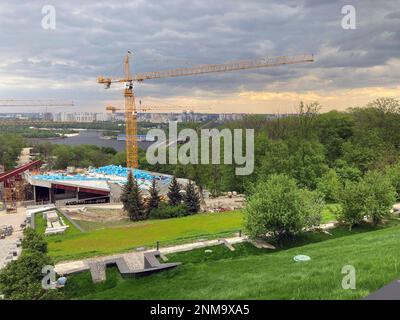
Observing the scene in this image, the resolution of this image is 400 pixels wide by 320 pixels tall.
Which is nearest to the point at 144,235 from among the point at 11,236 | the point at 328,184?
the point at 11,236

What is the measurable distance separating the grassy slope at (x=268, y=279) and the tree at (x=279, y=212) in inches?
119

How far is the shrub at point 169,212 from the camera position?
4037cm

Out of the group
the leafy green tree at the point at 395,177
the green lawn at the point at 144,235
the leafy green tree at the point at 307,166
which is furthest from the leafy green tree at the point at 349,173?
the green lawn at the point at 144,235

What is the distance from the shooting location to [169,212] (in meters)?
40.4

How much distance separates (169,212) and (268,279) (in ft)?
95.6

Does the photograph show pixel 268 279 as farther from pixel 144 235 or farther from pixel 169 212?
pixel 169 212

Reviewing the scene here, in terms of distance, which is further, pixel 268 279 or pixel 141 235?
pixel 141 235

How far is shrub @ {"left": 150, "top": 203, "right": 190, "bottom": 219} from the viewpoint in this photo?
40366 mm

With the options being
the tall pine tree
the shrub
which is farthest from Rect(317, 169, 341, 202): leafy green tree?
the tall pine tree

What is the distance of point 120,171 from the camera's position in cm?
6894

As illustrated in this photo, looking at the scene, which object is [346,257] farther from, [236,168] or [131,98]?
[131,98]

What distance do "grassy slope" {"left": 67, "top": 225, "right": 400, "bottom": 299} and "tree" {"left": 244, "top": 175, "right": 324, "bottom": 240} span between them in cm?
303
